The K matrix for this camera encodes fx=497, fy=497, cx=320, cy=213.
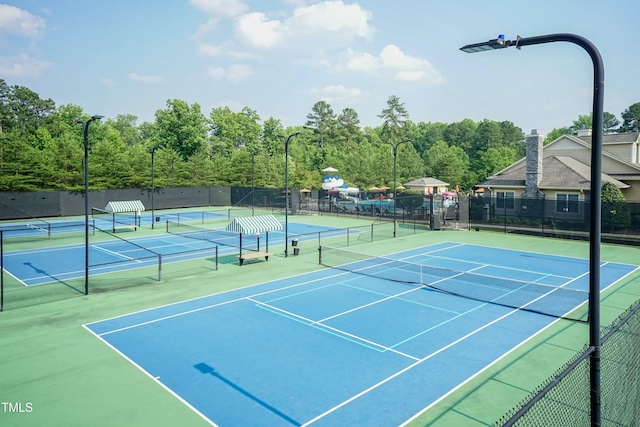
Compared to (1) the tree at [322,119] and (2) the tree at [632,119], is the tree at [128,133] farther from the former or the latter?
(2) the tree at [632,119]

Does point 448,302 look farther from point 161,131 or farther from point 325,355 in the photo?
point 161,131

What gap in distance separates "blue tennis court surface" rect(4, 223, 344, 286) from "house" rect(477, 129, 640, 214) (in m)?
17.4

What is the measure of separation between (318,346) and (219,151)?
81601 mm

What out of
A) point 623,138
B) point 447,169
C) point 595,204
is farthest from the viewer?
point 447,169

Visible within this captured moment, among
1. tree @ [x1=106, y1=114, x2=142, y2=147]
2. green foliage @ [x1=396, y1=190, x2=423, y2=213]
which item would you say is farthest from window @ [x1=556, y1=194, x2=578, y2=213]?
tree @ [x1=106, y1=114, x2=142, y2=147]

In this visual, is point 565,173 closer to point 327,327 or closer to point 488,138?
point 327,327

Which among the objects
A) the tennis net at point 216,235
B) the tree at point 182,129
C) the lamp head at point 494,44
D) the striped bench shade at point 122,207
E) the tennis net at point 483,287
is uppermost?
the tree at point 182,129

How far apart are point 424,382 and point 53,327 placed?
11.8 m

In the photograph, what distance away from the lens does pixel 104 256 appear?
28.4 m

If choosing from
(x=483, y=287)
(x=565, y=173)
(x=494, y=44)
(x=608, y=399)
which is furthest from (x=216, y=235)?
(x=494, y=44)

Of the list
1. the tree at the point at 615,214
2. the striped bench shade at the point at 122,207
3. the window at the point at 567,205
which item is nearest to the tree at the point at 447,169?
the window at the point at 567,205

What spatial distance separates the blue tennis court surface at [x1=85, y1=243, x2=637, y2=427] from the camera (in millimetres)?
10711

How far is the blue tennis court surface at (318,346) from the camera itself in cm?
1071

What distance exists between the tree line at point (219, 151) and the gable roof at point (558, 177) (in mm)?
12178
